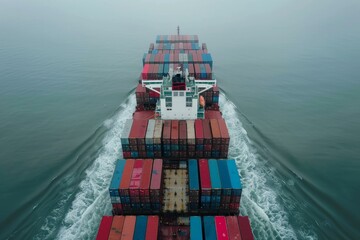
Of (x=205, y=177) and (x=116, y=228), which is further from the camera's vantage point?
(x=205, y=177)

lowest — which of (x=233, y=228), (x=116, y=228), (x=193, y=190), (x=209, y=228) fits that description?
(x=209, y=228)

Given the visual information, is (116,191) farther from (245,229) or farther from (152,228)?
(245,229)

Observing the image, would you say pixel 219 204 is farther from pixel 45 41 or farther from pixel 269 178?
pixel 45 41

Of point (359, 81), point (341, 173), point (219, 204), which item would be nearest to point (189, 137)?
point (219, 204)

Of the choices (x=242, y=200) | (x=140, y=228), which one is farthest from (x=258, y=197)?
(x=140, y=228)

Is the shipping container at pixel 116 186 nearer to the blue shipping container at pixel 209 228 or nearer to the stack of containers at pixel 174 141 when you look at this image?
the stack of containers at pixel 174 141

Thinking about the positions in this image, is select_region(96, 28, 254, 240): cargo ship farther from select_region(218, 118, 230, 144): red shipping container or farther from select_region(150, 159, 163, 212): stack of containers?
select_region(150, 159, 163, 212): stack of containers

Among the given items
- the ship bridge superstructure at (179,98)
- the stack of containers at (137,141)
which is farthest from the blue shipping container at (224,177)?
the ship bridge superstructure at (179,98)
